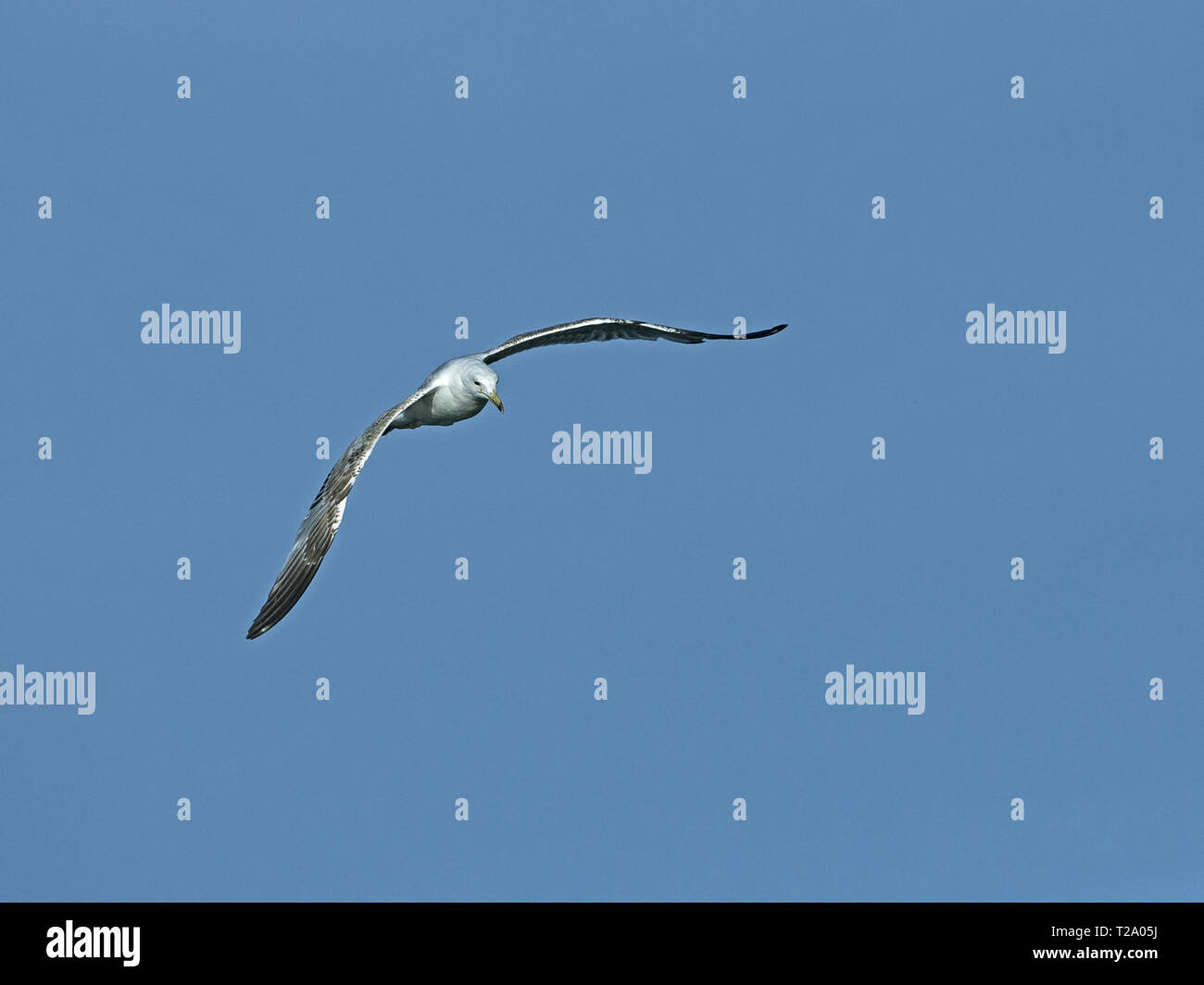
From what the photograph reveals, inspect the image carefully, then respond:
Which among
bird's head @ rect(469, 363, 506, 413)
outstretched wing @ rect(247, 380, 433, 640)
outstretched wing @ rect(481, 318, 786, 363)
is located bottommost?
outstretched wing @ rect(247, 380, 433, 640)

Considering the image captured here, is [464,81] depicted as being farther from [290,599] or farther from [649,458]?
[290,599]

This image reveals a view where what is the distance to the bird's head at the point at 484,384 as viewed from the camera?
24.1 meters

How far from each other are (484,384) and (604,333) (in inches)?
157

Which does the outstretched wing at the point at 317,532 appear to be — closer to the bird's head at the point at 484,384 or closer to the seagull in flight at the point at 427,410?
the seagull in flight at the point at 427,410

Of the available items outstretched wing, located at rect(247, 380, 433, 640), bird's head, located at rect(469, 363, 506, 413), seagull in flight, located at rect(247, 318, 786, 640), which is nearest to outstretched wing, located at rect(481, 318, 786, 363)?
seagull in flight, located at rect(247, 318, 786, 640)

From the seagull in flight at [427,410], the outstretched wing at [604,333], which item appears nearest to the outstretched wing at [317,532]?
the seagull in flight at [427,410]

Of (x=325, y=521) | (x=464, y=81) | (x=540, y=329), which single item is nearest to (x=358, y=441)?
(x=325, y=521)

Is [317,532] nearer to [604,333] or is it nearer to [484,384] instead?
[484,384]

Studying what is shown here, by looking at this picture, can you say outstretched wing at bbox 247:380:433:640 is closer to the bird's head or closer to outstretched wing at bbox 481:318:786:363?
the bird's head

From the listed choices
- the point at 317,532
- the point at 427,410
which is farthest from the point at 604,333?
the point at 317,532

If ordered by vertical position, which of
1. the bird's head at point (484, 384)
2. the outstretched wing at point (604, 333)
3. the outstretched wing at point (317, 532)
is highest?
the outstretched wing at point (604, 333)

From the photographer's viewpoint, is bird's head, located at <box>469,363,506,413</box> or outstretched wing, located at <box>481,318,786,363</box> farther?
outstretched wing, located at <box>481,318,786,363</box>

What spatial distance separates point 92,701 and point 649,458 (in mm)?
12904

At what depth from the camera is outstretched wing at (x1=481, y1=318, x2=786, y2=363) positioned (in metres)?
26.7
